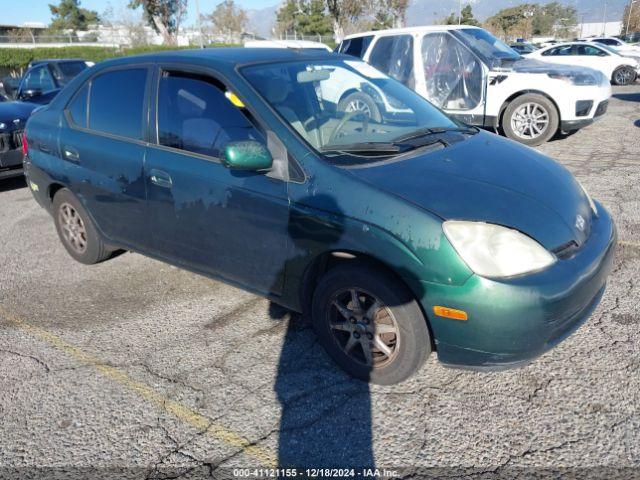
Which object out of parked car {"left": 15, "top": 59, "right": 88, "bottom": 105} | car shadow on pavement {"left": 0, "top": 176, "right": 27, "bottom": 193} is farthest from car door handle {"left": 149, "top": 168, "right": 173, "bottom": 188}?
parked car {"left": 15, "top": 59, "right": 88, "bottom": 105}

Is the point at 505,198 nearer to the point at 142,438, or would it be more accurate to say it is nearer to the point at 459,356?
the point at 459,356

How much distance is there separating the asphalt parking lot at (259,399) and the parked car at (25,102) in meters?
3.74

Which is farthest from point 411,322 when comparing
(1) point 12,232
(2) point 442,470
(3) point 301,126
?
(1) point 12,232

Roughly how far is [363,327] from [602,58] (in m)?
18.2

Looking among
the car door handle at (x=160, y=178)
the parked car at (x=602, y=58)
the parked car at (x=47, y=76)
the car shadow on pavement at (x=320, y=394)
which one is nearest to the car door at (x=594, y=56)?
the parked car at (x=602, y=58)

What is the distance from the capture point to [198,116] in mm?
3453

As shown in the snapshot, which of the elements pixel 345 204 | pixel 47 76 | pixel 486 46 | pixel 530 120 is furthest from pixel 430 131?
pixel 47 76

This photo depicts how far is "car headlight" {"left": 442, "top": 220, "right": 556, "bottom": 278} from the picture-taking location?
2.48 metres

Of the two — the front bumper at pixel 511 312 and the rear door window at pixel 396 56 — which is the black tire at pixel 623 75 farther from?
the front bumper at pixel 511 312

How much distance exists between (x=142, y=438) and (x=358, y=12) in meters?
52.2

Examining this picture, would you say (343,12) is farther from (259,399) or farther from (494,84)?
(259,399)

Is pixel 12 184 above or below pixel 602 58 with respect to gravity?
below

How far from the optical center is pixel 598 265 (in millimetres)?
2768

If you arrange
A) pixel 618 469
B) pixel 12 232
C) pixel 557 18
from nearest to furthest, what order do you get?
1. pixel 618 469
2. pixel 12 232
3. pixel 557 18
